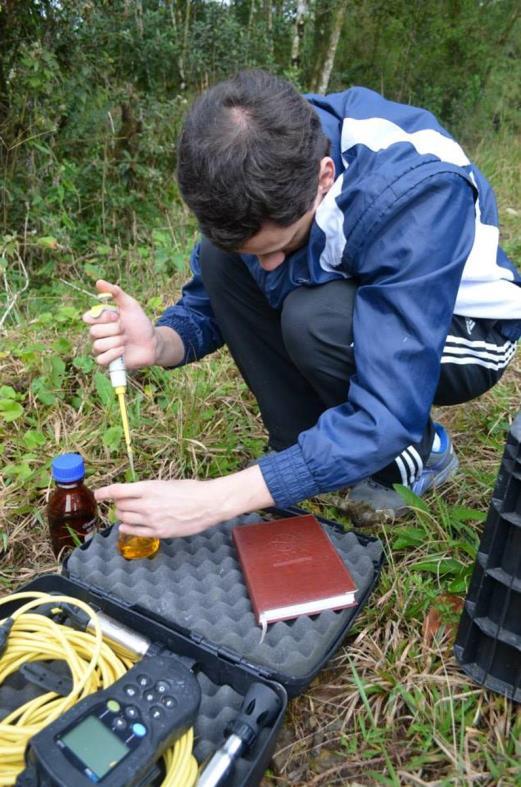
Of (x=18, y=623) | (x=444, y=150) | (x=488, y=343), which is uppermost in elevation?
(x=444, y=150)

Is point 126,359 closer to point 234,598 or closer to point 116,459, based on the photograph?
point 116,459

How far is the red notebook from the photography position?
4.59 feet

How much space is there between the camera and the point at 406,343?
1300 millimetres

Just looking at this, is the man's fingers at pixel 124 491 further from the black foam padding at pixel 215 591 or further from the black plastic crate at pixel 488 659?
the black plastic crate at pixel 488 659

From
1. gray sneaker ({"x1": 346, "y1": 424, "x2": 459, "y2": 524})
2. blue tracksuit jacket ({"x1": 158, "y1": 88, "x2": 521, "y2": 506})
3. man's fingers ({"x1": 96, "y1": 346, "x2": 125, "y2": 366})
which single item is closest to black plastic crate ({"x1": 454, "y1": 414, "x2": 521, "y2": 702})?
blue tracksuit jacket ({"x1": 158, "y1": 88, "x2": 521, "y2": 506})

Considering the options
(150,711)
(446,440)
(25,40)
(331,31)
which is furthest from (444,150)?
(331,31)

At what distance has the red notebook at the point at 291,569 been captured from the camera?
4.59 ft

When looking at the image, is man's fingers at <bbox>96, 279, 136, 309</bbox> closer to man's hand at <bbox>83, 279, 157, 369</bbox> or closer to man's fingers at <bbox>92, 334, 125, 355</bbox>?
man's hand at <bbox>83, 279, 157, 369</bbox>

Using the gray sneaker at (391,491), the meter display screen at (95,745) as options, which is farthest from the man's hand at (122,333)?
the meter display screen at (95,745)

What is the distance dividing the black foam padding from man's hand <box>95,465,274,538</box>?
18 cm

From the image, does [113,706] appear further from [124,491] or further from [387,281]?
[387,281]

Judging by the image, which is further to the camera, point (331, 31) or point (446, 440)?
point (331, 31)

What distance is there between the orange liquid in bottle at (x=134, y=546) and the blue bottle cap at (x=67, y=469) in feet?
0.59

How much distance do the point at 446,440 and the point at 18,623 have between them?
1262 mm
